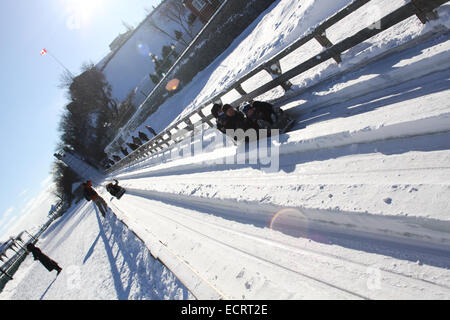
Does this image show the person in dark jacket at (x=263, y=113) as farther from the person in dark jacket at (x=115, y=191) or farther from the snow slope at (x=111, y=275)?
the person in dark jacket at (x=115, y=191)

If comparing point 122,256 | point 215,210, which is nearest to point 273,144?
point 215,210

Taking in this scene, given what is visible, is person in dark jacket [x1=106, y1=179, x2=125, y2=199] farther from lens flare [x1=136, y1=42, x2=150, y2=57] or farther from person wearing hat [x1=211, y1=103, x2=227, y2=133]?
lens flare [x1=136, y1=42, x2=150, y2=57]

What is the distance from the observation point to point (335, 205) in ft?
11.1

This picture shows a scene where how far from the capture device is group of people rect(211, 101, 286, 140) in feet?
20.1

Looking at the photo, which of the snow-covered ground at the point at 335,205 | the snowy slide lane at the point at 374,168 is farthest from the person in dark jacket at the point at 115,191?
the snowy slide lane at the point at 374,168

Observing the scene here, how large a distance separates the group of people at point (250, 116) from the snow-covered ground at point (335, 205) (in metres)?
0.47

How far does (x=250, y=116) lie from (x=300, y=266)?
3.82m

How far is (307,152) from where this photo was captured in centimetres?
500

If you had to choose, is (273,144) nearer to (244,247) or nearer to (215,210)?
(215,210)

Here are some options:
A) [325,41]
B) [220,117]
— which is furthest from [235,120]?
A: [325,41]

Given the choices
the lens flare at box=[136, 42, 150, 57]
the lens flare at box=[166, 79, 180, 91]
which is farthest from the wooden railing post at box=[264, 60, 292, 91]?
the lens flare at box=[136, 42, 150, 57]

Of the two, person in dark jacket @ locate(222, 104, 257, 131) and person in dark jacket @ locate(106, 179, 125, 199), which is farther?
person in dark jacket @ locate(106, 179, 125, 199)

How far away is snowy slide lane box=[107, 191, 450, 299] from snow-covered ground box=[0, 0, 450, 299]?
0.05 feet

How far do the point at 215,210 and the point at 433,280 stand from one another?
4.34m
